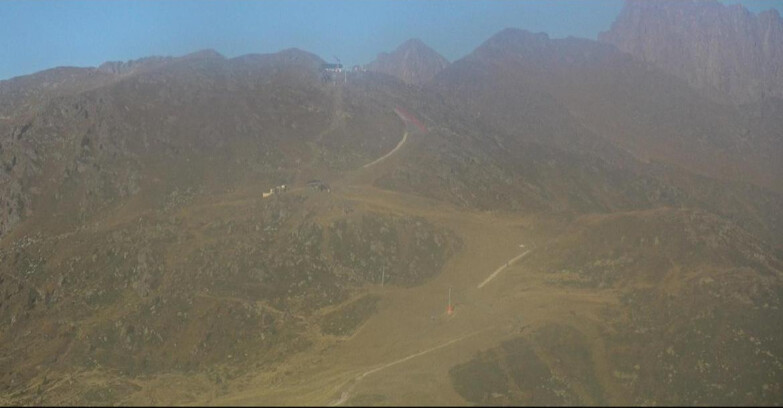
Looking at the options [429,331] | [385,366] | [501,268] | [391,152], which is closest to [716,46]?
[391,152]

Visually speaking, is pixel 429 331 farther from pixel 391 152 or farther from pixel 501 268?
pixel 391 152

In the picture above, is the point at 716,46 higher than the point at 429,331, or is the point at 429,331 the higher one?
the point at 716,46

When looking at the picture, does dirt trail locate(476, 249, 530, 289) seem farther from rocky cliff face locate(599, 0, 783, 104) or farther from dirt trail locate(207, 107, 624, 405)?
rocky cliff face locate(599, 0, 783, 104)

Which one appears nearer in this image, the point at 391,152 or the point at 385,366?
the point at 385,366

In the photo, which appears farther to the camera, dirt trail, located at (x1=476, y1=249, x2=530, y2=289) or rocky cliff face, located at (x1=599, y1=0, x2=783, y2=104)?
rocky cliff face, located at (x1=599, y1=0, x2=783, y2=104)

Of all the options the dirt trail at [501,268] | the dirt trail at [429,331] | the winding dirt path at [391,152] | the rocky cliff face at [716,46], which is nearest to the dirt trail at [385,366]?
the dirt trail at [429,331]

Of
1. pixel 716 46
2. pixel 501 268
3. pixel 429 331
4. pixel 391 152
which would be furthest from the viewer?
pixel 716 46

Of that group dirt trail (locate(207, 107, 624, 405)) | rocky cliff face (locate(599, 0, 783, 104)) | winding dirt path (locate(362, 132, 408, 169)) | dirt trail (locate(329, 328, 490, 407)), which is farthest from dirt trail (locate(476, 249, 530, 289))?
rocky cliff face (locate(599, 0, 783, 104))

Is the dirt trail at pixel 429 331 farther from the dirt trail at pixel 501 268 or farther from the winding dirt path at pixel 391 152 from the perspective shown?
the winding dirt path at pixel 391 152

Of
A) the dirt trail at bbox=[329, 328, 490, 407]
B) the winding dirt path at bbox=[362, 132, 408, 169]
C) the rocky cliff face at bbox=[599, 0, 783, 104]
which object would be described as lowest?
the dirt trail at bbox=[329, 328, 490, 407]
